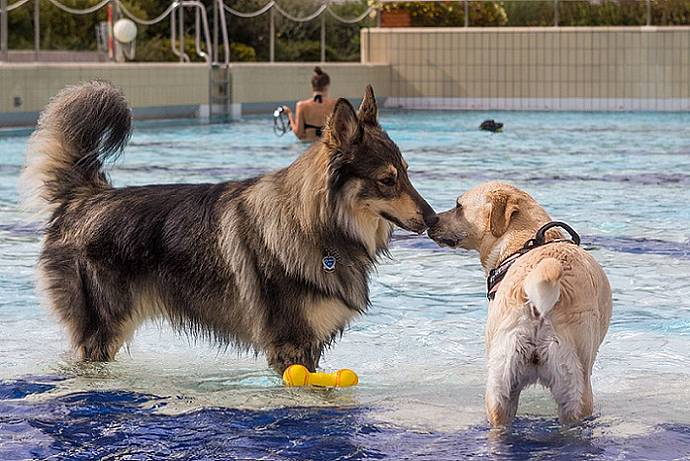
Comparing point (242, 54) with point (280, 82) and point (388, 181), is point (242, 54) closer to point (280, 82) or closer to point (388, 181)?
point (280, 82)

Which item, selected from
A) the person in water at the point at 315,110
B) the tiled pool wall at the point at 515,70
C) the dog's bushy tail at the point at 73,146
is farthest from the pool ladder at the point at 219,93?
the dog's bushy tail at the point at 73,146

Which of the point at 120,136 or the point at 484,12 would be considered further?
the point at 484,12

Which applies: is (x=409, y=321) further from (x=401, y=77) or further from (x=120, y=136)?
(x=401, y=77)

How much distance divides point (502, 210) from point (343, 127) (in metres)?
0.76

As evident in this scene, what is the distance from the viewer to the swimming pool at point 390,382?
4.60m

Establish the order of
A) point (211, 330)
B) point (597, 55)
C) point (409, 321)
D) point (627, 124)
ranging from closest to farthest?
point (211, 330)
point (409, 321)
point (627, 124)
point (597, 55)

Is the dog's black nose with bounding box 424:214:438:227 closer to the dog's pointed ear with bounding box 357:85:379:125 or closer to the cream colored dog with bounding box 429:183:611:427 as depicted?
the dog's pointed ear with bounding box 357:85:379:125

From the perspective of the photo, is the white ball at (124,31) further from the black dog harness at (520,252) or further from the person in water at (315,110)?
the black dog harness at (520,252)

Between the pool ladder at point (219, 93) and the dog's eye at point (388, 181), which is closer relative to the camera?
the dog's eye at point (388, 181)

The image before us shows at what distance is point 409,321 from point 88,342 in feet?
7.09

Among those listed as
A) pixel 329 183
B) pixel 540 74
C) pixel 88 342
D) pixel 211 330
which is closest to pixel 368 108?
pixel 329 183

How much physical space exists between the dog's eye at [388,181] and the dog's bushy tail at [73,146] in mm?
1407

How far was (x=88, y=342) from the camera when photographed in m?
5.60

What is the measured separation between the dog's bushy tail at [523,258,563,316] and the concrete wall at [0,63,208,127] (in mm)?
14748
